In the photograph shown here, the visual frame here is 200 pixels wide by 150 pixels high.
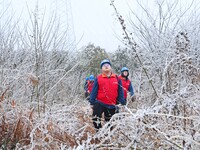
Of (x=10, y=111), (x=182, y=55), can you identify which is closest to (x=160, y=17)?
(x=10, y=111)

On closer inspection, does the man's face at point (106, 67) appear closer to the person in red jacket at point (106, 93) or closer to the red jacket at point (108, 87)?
the person in red jacket at point (106, 93)

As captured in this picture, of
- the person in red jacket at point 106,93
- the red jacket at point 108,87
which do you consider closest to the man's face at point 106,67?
the person in red jacket at point 106,93

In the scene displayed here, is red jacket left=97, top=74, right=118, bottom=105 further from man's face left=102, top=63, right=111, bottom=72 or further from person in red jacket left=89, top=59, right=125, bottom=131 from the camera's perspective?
man's face left=102, top=63, right=111, bottom=72

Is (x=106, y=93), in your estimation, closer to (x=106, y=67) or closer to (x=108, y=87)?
(x=108, y=87)

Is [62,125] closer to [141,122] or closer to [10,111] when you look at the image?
[10,111]

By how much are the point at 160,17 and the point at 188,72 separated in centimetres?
1355

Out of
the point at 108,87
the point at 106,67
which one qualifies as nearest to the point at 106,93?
the point at 108,87

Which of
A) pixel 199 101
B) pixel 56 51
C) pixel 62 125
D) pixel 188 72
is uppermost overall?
pixel 56 51

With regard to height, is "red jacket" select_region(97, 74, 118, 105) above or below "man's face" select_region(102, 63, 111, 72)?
below

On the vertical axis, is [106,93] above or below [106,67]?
below

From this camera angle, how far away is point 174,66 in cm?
234

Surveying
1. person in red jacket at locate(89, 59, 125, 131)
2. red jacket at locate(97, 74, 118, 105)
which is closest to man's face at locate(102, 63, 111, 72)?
person in red jacket at locate(89, 59, 125, 131)

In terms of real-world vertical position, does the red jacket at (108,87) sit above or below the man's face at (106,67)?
below

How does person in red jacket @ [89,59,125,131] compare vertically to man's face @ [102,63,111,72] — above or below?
below
